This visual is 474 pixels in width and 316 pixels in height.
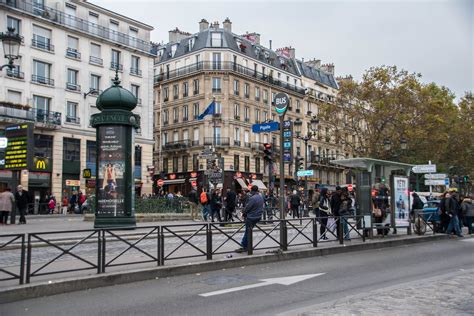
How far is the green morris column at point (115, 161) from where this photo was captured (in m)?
15.9

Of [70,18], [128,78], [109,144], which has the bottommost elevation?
[109,144]

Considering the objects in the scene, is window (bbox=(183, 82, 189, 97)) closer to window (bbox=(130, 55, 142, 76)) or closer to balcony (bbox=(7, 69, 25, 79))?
window (bbox=(130, 55, 142, 76))

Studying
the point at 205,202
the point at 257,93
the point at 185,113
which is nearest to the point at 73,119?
the point at 185,113

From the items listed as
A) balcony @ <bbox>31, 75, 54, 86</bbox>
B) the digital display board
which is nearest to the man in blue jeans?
the digital display board

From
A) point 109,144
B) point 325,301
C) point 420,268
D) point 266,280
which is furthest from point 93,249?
point 109,144

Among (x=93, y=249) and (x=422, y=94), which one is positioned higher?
(x=422, y=94)

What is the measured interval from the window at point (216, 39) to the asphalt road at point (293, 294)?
157 ft

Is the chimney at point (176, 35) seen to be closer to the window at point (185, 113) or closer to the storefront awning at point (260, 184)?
the window at point (185, 113)

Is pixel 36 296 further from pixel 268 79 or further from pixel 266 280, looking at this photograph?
pixel 268 79

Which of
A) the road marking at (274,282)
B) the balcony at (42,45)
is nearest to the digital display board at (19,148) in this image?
the road marking at (274,282)

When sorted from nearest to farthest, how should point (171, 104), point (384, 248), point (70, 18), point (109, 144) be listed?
point (384, 248) → point (109, 144) → point (70, 18) → point (171, 104)

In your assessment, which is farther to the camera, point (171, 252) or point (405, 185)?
point (405, 185)

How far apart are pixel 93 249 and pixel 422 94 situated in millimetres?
32148

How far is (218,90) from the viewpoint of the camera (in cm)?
5522
